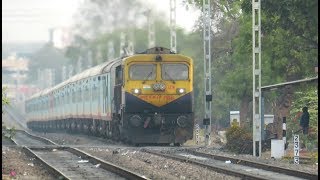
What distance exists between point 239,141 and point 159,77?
394cm

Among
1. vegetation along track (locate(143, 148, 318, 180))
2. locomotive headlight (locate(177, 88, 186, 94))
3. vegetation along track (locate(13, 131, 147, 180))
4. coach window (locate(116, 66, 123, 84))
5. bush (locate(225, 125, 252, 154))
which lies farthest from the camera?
coach window (locate(116, 66, 123, 84))

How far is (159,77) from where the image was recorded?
99.9 feet

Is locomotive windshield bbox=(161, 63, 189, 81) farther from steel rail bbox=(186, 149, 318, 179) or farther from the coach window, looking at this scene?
steel rail bbox=(186, 149, 318, 179)

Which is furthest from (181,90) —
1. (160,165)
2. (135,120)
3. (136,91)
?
(160,165)

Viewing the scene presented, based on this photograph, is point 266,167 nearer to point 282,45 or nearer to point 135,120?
point 135,120

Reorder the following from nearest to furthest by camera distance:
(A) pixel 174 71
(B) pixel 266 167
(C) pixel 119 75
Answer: (B) pixel 266 167
(A) pixel 174 71
(C) pixel 119 75

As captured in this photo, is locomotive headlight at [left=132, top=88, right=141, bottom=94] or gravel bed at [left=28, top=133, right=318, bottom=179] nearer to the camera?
gravel bed at [left=28, top=133, right=318, bottom=179]

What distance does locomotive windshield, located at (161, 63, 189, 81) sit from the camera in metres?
30.5

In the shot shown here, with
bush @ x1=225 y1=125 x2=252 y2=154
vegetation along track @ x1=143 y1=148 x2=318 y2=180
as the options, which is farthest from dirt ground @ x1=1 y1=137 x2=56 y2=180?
bush @ x1=225 y1=125 x2=252 y2=154

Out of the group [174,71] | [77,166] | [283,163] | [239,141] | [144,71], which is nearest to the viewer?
[77,166]

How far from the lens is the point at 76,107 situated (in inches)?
1747

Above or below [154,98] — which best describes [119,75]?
above

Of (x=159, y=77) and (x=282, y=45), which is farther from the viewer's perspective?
(x=282, y=45)

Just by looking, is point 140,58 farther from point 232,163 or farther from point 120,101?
point 232,163
